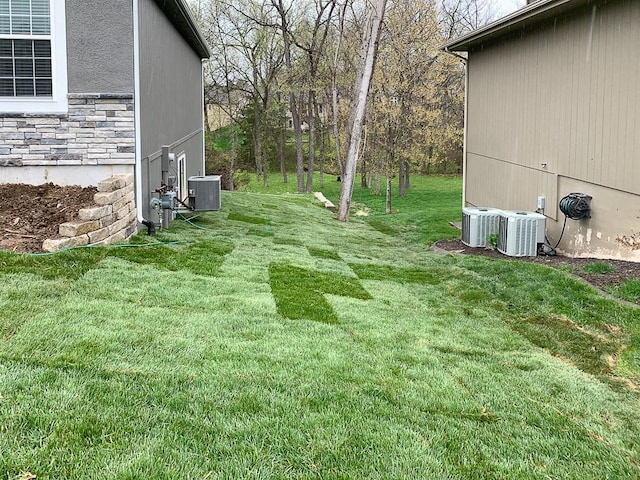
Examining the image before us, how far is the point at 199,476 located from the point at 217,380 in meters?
1.07

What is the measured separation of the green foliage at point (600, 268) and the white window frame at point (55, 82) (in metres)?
6.65

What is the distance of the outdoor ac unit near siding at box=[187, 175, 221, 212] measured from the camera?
33.5ft

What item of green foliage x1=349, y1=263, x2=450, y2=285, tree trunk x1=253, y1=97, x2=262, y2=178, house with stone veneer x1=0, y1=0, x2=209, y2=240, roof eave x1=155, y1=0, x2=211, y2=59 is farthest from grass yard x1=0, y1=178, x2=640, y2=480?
tree trunk x1=253, y1=97, x2=262, y2=178

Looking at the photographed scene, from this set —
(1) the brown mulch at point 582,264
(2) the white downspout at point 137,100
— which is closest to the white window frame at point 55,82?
(2) the white downspout at point 137,100

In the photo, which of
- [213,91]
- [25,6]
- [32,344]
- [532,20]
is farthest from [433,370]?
[213,91]

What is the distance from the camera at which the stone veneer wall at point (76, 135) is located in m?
8.07

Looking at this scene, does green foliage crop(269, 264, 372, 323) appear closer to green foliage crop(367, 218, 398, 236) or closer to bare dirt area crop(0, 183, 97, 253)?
bare dirt area crop(0, 183, 97, 253)

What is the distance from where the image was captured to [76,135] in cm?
816

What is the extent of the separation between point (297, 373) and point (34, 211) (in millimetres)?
4607

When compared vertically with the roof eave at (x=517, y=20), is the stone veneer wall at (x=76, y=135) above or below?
below

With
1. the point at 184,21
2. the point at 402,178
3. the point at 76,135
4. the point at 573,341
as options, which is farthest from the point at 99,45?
the point at 402,178

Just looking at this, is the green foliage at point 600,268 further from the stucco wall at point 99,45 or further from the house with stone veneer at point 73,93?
the stucco wall at point 99,45

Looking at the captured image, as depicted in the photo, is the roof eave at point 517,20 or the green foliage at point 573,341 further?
Answer: the roof eave at point 517,20

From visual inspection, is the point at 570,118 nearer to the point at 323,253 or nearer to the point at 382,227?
the point at 323,253
